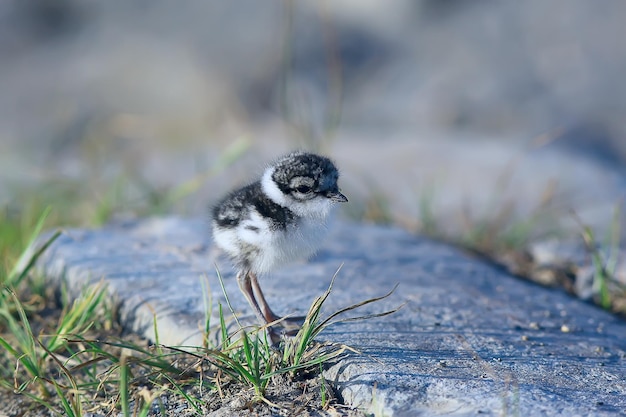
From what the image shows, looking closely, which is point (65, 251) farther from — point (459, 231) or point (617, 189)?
point (617, 189)

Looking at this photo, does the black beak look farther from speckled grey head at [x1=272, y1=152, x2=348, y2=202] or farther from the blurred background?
the blurred background

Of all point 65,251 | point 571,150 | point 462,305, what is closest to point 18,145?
point 65,251

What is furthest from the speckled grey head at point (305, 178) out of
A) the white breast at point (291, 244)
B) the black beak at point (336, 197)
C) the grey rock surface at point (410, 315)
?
the grey rock surface at point (410, 315)

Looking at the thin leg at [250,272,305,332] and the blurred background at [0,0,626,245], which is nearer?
the thin leg at [250,272,305,332]

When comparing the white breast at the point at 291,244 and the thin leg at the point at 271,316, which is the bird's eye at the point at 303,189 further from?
the thin leg at the point at 271,316

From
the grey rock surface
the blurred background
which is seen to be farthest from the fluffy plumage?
the blurred background

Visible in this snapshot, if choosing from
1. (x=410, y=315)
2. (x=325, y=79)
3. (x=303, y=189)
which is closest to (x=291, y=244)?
(x=303, y=189)
